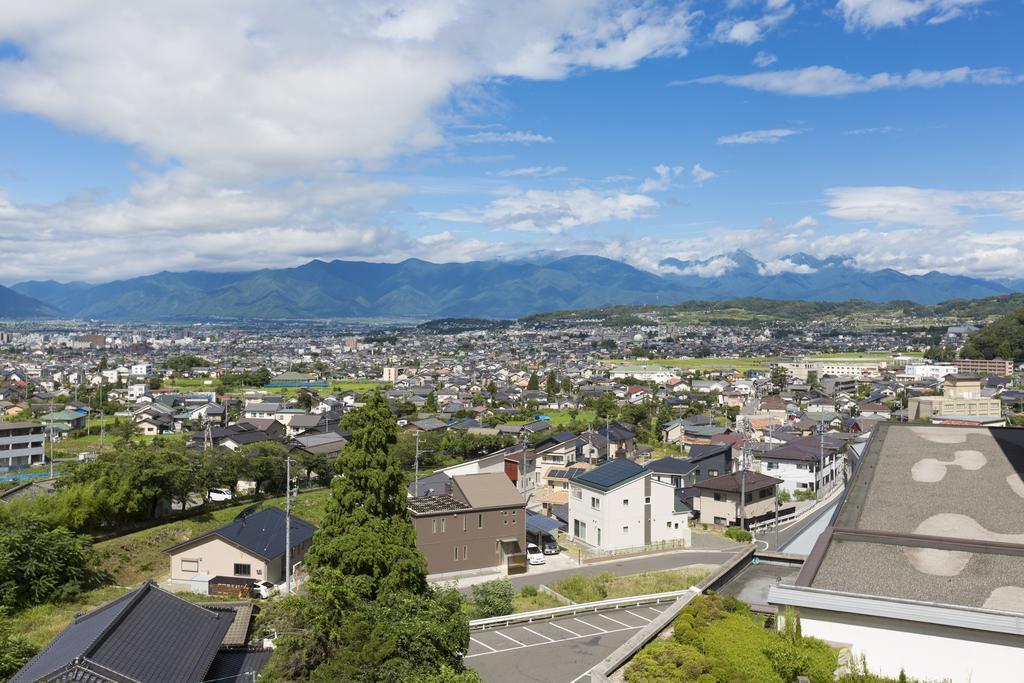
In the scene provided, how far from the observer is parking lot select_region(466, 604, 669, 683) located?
11164 millimetres

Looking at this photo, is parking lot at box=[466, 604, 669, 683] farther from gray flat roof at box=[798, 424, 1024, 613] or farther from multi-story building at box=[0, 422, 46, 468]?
multi-story building at box=[0, 422, 46, 468]

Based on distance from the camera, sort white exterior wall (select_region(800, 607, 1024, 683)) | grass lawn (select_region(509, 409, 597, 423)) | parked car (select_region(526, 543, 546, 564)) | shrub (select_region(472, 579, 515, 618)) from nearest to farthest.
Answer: white exterior wall (select_region(800, 607, 1024, 683))
shrub (select_region(472, 579, 515, 618))
parked car (select_region(526, 543, 546, 564))
grass lawn (select_region(509, 409, 597, 423))

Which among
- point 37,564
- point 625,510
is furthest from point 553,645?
point 37,564

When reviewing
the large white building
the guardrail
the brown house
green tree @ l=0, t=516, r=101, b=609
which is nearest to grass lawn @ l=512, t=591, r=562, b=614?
the guardrail

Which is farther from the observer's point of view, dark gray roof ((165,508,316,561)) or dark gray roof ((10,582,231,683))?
dark gray roof ((165,508,316,561))

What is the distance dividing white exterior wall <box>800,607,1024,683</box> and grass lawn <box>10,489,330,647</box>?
8.38m

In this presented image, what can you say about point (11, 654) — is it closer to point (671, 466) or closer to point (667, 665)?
point (667, 665)

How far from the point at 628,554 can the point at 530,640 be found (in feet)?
27.8

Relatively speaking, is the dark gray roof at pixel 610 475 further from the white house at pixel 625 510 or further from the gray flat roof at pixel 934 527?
the gray flat roof at pixel 934 527

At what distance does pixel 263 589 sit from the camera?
16422 millimetres

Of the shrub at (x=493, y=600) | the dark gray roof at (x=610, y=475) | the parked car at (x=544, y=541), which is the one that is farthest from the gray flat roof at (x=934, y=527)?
the parked car at (x=544, y=541)

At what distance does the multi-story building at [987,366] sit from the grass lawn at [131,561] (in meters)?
75.0

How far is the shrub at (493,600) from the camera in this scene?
13.9 m

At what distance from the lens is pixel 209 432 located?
36.4 m
